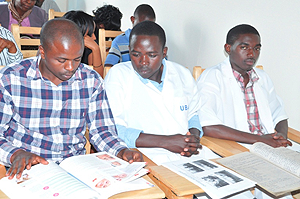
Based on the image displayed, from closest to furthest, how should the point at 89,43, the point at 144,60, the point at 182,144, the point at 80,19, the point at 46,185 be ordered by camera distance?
the point at 46,185 < the point at 182,144 < the point at 144,60 < the point at 80,19 < the point at 89,43

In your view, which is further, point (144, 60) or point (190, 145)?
point (144, 60)

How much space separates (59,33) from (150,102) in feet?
2.17

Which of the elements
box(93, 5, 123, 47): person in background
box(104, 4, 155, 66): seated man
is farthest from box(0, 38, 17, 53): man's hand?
box(93, 5, 123, 47): person in background

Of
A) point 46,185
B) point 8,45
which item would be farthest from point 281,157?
point 8,45

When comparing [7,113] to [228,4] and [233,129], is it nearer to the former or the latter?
[233,129]

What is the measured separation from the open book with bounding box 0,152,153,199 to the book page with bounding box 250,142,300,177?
657 mm

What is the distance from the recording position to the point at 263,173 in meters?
1.43

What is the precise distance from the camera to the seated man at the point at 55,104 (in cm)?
145

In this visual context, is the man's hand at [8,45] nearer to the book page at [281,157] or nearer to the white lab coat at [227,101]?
the white lab coat at [227,101]

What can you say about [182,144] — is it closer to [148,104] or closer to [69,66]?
[148,104]

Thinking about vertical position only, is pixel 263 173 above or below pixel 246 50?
below

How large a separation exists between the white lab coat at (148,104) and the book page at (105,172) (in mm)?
468

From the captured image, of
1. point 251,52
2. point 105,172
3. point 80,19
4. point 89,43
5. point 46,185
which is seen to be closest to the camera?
point 46,185

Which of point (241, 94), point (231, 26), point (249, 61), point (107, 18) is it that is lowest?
point (241, 94)
